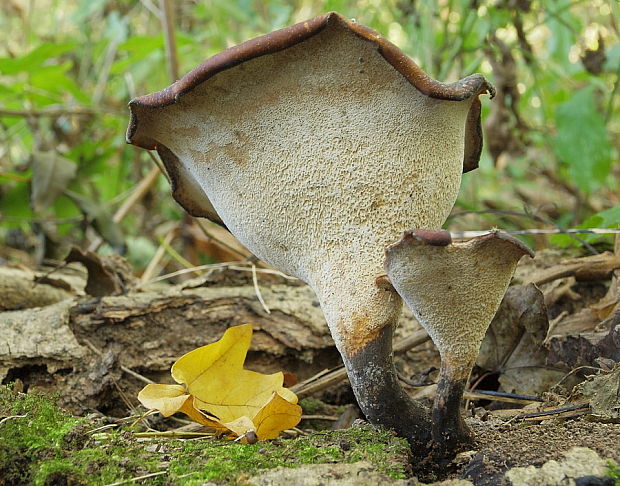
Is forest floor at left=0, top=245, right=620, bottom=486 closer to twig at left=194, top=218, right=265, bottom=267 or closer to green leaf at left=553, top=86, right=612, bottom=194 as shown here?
twig at left=194, top=218, right=265, bottom=267

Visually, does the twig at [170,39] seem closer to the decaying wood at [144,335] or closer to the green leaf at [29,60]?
the green leaf at [29,60]

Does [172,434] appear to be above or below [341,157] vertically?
below

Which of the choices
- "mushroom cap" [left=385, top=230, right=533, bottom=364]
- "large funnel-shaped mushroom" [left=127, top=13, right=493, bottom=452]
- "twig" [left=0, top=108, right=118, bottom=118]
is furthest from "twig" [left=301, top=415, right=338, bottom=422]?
"twig" [left=0, top=108, right=118, bottom=118]

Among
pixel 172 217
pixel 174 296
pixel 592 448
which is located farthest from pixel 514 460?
pixel 172 217

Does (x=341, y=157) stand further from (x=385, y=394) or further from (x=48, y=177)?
(x=48, y=177)

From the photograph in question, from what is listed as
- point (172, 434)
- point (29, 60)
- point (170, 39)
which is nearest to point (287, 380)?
point (172, 434)

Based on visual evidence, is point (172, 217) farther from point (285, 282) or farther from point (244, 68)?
point (244, 68)

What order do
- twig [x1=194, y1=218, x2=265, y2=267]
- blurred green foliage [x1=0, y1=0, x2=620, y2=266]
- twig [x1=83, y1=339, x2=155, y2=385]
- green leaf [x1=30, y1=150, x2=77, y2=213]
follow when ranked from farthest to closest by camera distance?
1. blurred green foliage [x1=0, y1=0, x2=620, y2=266]
2. green leaf [x1=30, y1=150, x2=77, y2=213]
3. twig [x1=194, y1=218, x2=265, y2=267]
4. twig [x1=83, y1=339, x2=155, y2=385]
